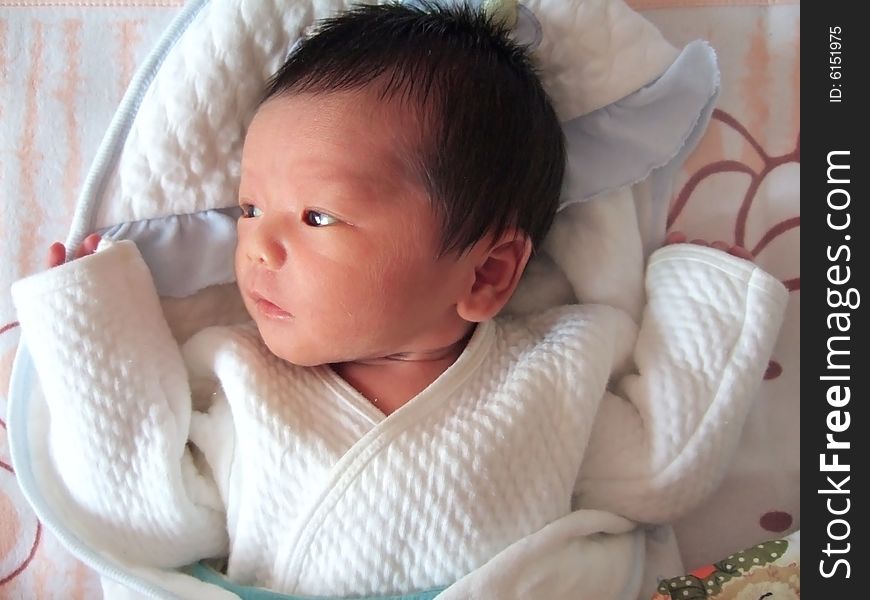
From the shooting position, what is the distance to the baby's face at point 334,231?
92 cm

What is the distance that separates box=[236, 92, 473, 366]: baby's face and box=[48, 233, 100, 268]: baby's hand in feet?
0.62

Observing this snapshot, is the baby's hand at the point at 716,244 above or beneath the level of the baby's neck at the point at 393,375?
above

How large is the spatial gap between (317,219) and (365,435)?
243 millimetres

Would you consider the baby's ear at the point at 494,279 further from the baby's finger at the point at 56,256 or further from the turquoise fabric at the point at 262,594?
the baby's finger at the point at 56,256

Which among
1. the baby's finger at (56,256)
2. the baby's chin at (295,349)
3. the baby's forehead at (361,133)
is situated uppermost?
the baby's forehead at (361,133)

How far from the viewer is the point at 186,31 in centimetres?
108

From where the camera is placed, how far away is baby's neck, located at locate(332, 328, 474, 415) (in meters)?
1.04

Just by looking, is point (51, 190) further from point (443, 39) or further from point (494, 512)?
point (494, 512)

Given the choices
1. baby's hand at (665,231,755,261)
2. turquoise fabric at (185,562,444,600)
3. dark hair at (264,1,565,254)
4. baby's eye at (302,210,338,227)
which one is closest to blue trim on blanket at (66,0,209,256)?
dark hair at (264,1,565,254)

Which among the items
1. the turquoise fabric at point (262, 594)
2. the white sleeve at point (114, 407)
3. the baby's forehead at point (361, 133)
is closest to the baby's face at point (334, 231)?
the baby's forehead at point (361, 133)

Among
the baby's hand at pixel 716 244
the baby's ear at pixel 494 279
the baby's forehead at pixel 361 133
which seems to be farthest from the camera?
the baby's hand at pixel 716 244

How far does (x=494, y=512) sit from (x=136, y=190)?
1.82 ft

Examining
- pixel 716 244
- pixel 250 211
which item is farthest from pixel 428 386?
pixel 716 244

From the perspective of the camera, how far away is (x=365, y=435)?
3.25 feet
